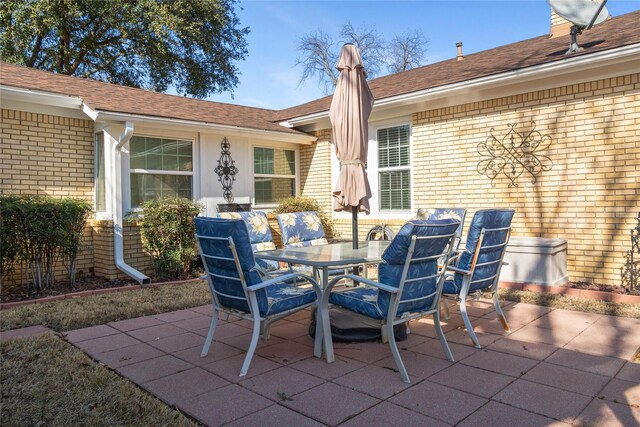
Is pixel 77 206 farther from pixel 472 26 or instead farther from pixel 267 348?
pixel 472 26

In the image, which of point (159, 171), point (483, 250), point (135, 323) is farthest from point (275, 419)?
point (159, 171)

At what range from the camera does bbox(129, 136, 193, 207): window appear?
7.67 m

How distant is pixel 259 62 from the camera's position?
1958cm

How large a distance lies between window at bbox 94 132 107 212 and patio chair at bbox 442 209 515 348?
589 centimetres

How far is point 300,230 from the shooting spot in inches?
254

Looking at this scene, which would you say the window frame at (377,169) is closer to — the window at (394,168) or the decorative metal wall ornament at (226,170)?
the window at (394,168)

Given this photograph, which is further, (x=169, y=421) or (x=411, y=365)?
(x=411, y=365)

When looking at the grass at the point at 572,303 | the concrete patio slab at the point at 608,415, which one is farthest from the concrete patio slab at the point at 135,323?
the grass at the point at 572,303

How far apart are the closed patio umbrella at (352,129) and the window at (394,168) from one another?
3795mm

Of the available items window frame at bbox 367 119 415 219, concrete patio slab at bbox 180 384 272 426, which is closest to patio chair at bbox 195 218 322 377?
concrete patio slab at bbox 180 384 272 426

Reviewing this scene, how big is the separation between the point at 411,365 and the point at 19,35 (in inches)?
691

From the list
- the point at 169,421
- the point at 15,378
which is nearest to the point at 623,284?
the point at 169,421

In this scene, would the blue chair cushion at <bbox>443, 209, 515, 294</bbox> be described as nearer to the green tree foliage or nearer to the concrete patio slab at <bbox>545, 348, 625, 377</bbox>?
the concrete patio slab at <bbox>545, 348, 625, 377</bbox>

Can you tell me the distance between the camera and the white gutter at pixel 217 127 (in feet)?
22.7
